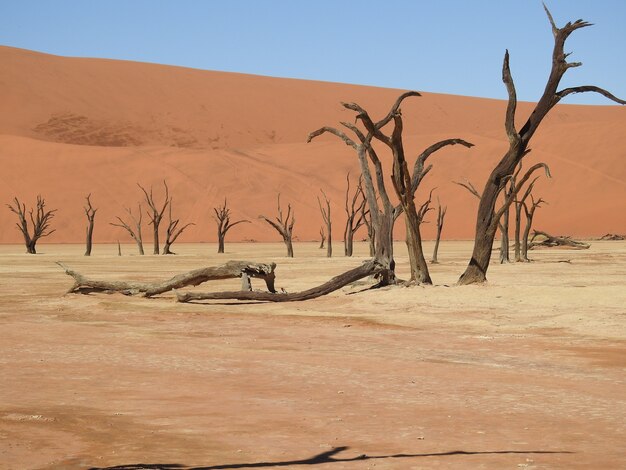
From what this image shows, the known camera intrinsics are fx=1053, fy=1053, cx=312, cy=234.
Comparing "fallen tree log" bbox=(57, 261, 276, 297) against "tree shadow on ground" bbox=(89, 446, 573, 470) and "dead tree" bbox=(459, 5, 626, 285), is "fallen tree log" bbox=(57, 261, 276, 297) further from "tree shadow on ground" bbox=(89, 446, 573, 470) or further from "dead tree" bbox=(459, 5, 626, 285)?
"tree shadow on ground" bbox=(89, 446, 573, 470)

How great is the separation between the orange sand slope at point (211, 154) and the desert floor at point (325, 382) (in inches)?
1446

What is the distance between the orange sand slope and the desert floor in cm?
3673

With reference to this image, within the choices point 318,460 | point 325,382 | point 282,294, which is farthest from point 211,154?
point 318,460

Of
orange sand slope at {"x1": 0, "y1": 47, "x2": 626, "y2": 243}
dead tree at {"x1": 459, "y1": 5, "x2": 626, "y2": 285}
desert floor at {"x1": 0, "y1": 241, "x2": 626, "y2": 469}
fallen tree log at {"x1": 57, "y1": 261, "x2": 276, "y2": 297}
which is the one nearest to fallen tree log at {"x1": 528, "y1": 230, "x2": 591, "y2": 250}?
orange sand slope at {"x1": 0, "y1": 47, "x2": 626, "y2": 243}

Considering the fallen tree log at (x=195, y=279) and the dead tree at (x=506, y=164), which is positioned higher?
the dead tree at (x=506, y=164)

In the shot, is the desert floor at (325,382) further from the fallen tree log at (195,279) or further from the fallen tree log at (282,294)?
the fallen tree log at (195,279)

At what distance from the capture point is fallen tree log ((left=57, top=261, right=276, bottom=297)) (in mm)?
18500

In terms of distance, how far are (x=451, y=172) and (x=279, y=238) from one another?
1705cm

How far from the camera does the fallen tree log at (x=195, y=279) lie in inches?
728

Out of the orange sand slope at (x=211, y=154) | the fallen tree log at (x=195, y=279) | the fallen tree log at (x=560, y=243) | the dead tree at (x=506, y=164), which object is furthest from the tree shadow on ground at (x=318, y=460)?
the orange sand slope at (x=211, y=154)

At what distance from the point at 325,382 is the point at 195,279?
31.7ft

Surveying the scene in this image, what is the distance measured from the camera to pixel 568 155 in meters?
76.7

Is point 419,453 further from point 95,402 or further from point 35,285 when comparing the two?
point 35,285

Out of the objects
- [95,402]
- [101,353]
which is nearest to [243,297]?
[101,353]
